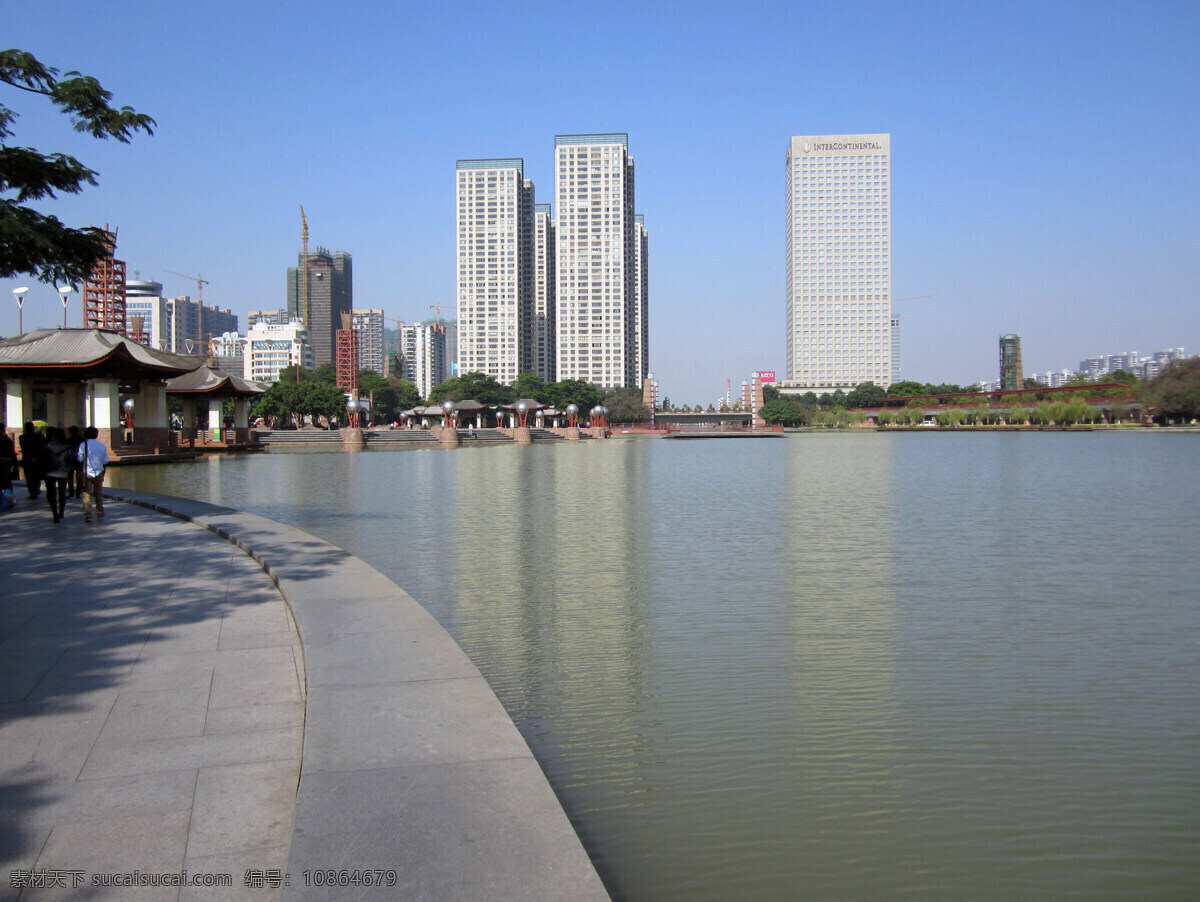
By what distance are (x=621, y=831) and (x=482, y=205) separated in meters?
164

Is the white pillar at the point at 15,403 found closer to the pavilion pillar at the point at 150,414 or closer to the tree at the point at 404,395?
the pavilion pillar at the point at 150,414

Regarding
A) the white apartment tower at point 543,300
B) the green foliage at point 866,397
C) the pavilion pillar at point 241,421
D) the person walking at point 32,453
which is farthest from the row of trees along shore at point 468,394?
the person walking at point 32,453

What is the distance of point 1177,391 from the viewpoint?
285 feet

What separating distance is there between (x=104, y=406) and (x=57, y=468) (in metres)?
23.0

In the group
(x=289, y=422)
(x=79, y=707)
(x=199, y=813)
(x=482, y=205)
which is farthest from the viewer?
(x=482, y=205)

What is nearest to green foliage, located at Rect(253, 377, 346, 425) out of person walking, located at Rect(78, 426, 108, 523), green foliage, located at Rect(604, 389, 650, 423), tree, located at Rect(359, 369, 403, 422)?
tree, located at Rect(359, 369, 403, 422)

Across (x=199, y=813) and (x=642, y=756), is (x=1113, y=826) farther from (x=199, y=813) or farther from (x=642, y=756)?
(x=199, y=813)

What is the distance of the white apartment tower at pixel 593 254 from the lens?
15788 cm

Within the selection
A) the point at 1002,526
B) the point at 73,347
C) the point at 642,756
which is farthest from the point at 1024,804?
the point at 73,347

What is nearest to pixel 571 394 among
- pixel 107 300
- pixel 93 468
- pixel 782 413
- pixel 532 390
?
pixel 532 390

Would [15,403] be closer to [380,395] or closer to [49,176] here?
[49,176]

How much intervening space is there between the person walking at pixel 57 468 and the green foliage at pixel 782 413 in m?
127

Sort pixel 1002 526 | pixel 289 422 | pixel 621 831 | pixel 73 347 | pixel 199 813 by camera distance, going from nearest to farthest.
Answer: pixel 199 813 → pixel 621 831 → pixel 1002 526 → pixel 73 347 → pixel 289 422

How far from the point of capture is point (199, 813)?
370cm
